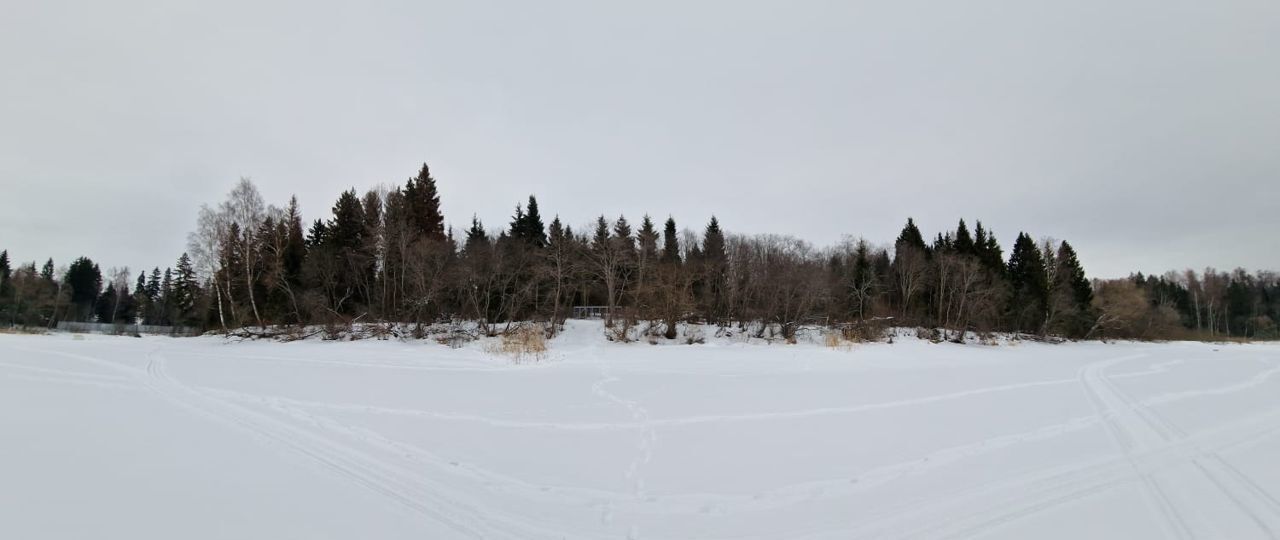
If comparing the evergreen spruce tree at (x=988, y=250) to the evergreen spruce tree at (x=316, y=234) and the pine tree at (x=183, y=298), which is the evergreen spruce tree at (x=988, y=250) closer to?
the evergreen spruce tree at (x=316, y=234)

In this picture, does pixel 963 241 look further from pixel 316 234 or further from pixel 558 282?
pixel 316 234

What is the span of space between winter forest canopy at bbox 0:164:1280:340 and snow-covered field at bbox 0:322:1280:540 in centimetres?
2071

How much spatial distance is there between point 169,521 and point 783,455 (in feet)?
17.8

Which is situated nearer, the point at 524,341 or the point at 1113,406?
the point at 1113,406

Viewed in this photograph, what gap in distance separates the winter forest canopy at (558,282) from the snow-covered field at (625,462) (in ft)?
67.9

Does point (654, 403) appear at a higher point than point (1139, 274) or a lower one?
lower

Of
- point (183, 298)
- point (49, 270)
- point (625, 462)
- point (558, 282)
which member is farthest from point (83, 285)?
point (625, 462)

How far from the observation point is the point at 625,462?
5.39 m

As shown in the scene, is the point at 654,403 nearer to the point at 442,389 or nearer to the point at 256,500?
the point at 442,389

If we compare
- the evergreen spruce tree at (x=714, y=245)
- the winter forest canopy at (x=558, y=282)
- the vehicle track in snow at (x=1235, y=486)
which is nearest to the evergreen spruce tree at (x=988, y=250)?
the winter forest canopy at (x=558, y=282)

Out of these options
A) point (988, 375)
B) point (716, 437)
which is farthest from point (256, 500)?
point (988, 375)

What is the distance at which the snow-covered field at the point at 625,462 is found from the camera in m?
3.77

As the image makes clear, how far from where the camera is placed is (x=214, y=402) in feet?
27.7

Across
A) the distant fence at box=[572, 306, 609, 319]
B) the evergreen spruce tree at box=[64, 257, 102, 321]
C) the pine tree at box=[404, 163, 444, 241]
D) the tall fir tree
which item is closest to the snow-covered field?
the distant fence at box=[572, 306, 609, 319]
